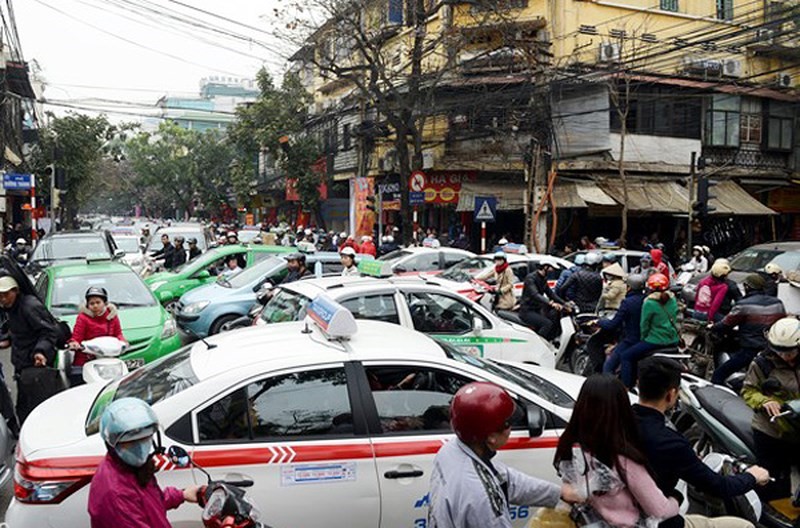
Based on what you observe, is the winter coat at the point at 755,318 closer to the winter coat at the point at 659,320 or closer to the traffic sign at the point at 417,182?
the winter coat at the point at 659,320

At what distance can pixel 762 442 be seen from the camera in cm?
478

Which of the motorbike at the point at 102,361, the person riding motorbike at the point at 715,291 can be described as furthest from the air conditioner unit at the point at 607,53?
the motorbike at the point at 102,361

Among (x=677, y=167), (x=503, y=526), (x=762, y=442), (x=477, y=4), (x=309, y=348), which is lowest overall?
(x=762, y=442)

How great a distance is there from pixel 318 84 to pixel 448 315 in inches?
1445

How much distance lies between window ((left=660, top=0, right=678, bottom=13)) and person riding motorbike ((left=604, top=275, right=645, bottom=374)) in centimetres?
2232

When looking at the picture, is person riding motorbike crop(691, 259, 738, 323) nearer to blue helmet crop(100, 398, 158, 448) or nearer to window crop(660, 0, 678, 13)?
blue helmet crop(100, 398, 158, 448)

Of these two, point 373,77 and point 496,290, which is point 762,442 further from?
point 373,77

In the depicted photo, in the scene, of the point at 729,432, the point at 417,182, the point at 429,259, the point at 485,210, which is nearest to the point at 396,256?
the point at 429,259

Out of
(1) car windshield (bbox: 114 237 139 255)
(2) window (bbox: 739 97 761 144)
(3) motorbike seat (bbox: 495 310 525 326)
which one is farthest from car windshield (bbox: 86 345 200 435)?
(2) window (bbox: 739 97 761 144)

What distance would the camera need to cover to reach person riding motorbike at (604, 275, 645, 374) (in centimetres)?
808

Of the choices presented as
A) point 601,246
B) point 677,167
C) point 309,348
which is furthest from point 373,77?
point 309,348

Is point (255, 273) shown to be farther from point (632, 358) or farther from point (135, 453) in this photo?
point (135, 453)

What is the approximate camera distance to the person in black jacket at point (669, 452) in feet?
11.3

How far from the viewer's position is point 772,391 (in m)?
4.88
